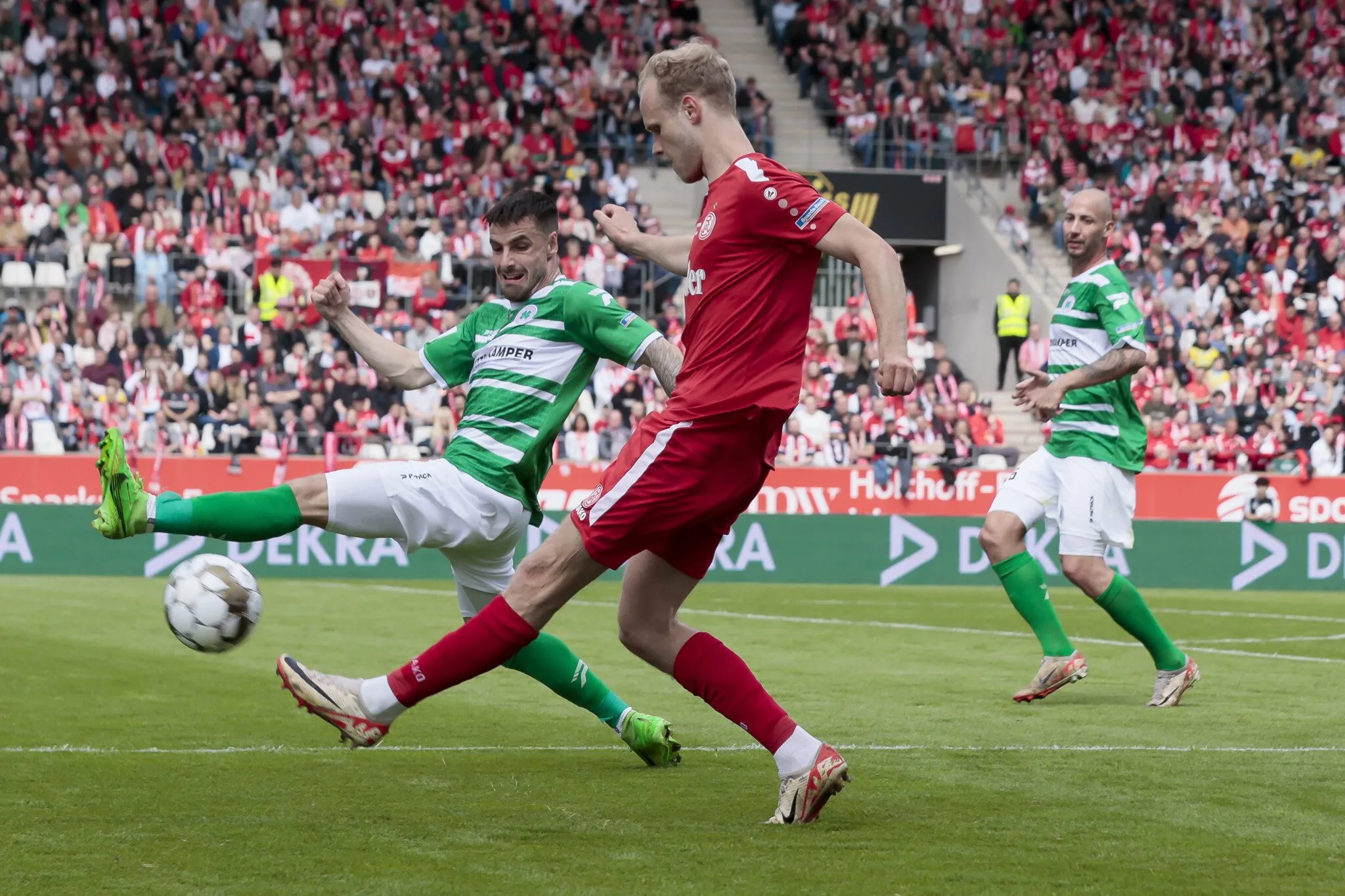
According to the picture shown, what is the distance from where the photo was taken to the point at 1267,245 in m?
27.5

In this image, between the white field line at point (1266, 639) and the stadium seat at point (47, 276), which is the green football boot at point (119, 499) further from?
the stadium seat at point (47, 276)

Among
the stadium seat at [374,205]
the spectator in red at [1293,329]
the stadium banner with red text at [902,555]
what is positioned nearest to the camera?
the stadium banner with red text at [902,555]

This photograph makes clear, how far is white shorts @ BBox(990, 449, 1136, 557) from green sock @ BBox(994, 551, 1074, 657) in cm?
22

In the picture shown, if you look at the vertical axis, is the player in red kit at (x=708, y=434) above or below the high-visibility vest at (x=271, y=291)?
above

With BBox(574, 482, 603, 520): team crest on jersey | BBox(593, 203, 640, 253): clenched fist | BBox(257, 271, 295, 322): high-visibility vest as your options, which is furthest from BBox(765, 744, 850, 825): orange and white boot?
BBox(257, 271, 295, 322): high-visibility vest

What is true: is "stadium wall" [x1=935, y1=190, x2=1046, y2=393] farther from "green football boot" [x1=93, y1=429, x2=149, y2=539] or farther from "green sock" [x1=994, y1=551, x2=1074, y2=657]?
"green football boot" [x1=93, y1=429, x2=149, y2=539]

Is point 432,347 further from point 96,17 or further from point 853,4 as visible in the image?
point 853,4

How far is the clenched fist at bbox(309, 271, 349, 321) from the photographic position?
6645 millimetres

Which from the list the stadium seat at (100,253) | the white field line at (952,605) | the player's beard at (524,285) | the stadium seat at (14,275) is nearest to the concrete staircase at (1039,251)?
the white field line at (952,605)

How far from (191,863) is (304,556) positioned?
46.9 feet

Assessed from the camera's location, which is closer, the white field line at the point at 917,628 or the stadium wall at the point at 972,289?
the white field line at the point at 917,628

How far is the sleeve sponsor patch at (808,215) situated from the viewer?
5.04 metres

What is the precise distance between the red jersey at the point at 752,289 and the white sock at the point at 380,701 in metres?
1.19

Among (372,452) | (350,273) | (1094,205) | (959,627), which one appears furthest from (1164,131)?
(1094,205)
